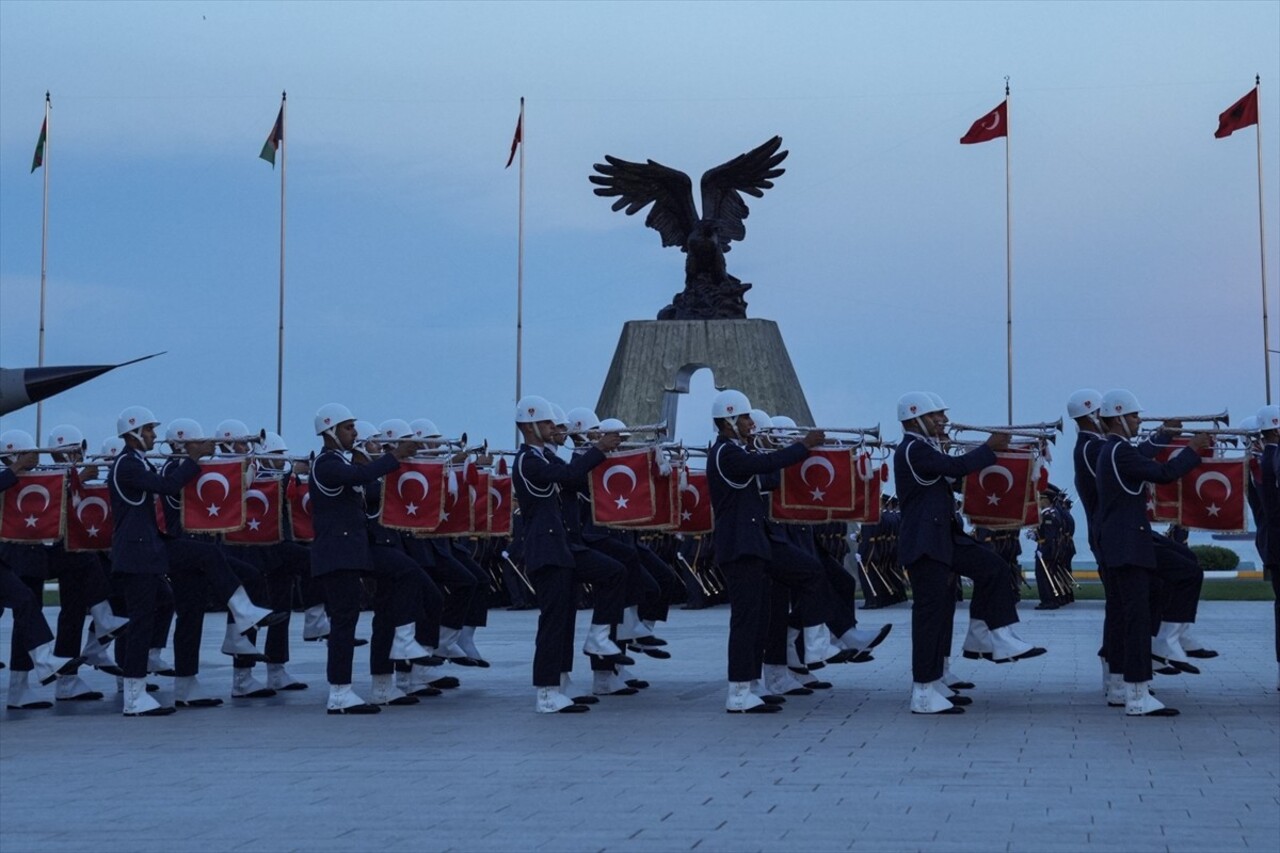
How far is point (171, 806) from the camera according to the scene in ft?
26.4

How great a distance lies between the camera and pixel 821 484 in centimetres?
1255

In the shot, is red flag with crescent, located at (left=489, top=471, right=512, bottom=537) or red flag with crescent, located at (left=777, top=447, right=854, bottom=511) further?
red flag with crescent, located at (left=489, top=471, right=512, bottom=537)

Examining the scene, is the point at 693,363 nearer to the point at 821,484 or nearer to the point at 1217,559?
the point at 1217,559

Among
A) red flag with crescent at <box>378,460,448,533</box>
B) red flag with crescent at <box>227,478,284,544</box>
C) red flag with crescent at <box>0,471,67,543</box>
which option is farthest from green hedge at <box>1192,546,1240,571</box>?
red flag with crescent at <box>0,471,67,543</box>

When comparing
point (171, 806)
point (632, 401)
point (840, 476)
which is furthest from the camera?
point (632, 401)

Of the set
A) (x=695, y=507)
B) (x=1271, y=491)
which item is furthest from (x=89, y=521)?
(x=1271, y=491)

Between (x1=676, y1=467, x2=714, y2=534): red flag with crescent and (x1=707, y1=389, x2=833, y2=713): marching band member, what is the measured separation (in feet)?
6.04

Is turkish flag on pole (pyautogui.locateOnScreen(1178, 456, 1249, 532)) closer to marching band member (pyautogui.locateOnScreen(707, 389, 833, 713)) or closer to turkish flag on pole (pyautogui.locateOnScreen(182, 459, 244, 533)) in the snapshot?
marching band member (pyautogui.locateOnScreen(707, 389, 833, 713))

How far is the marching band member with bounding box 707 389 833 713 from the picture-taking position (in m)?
11.9

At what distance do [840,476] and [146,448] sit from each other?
475 centimetres

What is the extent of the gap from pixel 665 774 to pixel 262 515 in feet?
19.5

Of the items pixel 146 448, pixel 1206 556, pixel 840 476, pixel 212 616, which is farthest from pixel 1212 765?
pixel 1206 556

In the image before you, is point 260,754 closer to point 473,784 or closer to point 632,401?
point 473,784

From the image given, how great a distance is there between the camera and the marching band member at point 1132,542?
1110cm
